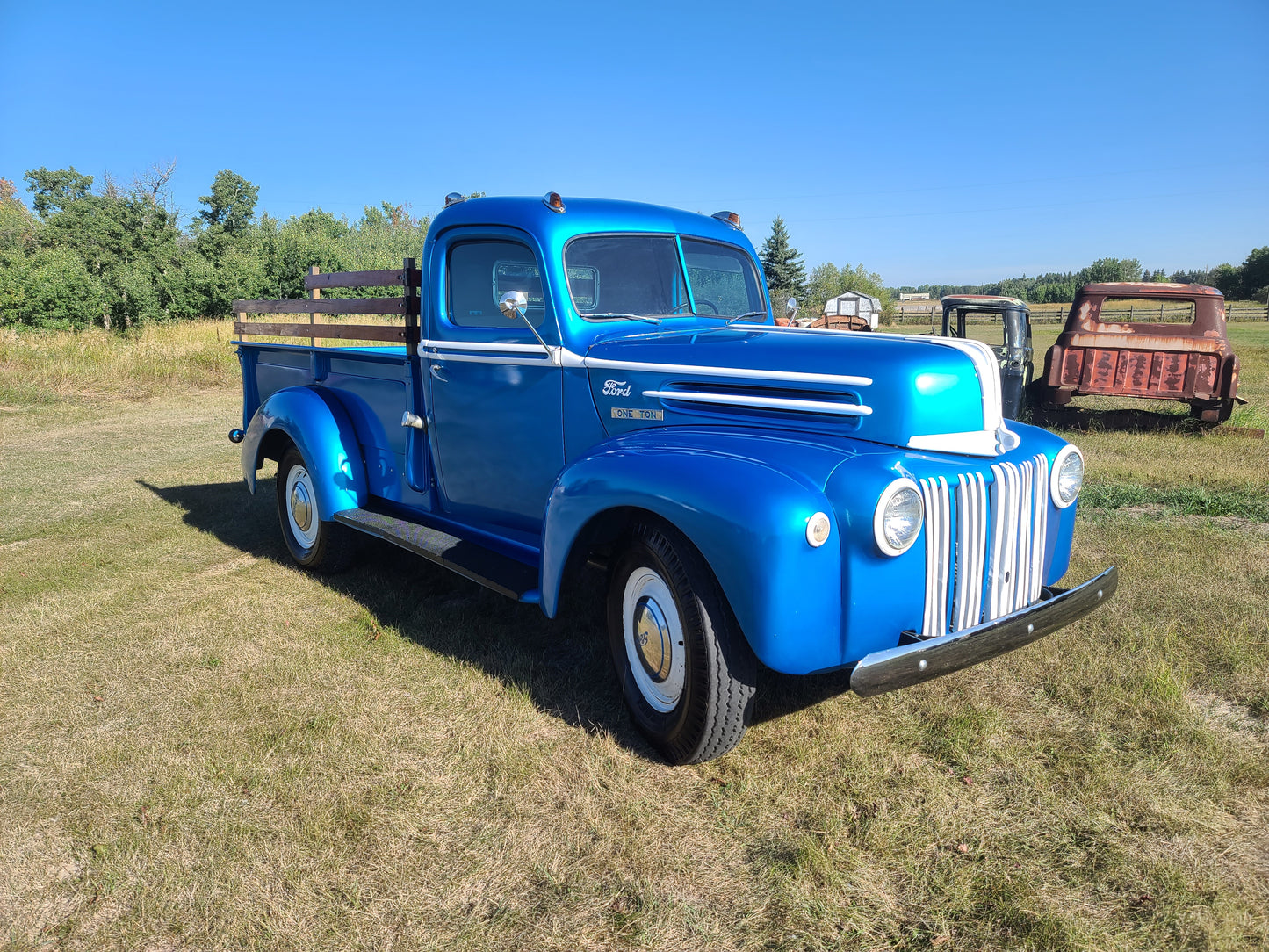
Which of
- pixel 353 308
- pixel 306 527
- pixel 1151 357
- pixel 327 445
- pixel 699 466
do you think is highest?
pixel 353 308

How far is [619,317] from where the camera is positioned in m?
3.61

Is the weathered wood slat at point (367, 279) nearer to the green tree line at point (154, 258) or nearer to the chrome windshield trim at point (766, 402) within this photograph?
the chrome windshield trim at point (766, 402)

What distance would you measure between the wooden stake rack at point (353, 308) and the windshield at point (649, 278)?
0.89 meters

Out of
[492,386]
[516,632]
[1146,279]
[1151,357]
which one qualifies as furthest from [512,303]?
[1146,279]

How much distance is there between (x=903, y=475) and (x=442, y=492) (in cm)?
253

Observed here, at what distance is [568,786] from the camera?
2.83 meters

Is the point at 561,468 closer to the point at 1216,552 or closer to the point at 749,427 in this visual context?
the point at 749,427

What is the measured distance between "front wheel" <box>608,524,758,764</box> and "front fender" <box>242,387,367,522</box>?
7.13 feet

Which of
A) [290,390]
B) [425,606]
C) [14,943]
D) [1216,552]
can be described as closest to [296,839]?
[14,943]

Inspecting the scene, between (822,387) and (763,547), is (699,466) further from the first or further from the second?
(822,387)

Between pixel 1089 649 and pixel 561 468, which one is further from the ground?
pixel 561 468

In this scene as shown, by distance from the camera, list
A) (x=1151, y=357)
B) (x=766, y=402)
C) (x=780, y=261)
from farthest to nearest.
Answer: (x=780, y=261)
(x=1151, y=357)
(x=766, y=402)

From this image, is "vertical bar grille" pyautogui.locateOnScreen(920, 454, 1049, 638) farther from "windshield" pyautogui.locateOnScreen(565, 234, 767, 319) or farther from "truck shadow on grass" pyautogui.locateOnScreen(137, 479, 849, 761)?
"windshield" pyautogui.locateOnScreen(565, 234, 767, 319)

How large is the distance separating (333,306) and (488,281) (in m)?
1.63
